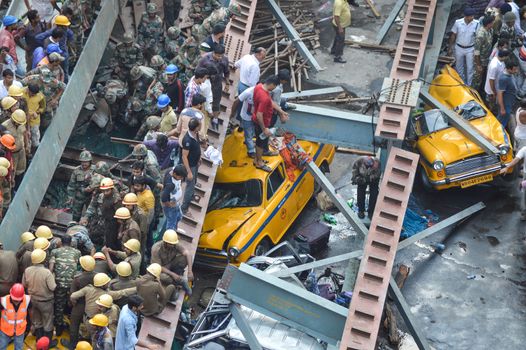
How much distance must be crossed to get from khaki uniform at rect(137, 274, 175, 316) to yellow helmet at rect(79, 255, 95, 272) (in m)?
0.68

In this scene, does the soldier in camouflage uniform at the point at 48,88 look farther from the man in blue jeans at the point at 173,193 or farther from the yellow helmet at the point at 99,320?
the yellow helmet at the point at 99,320

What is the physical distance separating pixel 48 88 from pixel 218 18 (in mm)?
4484

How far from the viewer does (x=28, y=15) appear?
17578mm

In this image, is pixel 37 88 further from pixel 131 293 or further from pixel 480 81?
pixel 480 81

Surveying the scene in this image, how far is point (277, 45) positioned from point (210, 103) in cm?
590

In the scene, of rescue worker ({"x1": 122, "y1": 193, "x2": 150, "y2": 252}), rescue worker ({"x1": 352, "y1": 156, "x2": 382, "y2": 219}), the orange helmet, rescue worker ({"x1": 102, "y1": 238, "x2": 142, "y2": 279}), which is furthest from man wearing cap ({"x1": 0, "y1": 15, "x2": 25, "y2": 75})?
rescue worker ({"x1": 352, "y1": 156, "x2": 382, "y2": 219})

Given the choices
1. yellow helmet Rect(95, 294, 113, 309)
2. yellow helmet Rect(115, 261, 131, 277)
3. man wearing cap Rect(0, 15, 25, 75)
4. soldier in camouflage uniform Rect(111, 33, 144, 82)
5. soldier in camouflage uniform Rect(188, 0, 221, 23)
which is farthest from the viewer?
soldier in camouflage uniform Rect(188, 0, 221, 23)

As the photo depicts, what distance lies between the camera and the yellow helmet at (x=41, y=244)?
46.7ft

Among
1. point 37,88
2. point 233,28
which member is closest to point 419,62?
point 233,28

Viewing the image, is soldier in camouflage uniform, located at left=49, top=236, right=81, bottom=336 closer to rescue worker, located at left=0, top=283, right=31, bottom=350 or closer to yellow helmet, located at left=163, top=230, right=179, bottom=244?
rescue worker, located at left=0, top=283, right=31, bottom=350

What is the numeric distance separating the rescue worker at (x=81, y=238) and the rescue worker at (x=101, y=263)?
0.49 metres

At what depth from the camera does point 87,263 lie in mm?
14031

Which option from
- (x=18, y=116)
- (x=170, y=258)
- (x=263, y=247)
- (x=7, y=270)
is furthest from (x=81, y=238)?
(x=263, y=247)

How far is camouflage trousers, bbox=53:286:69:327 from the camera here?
565 inches
